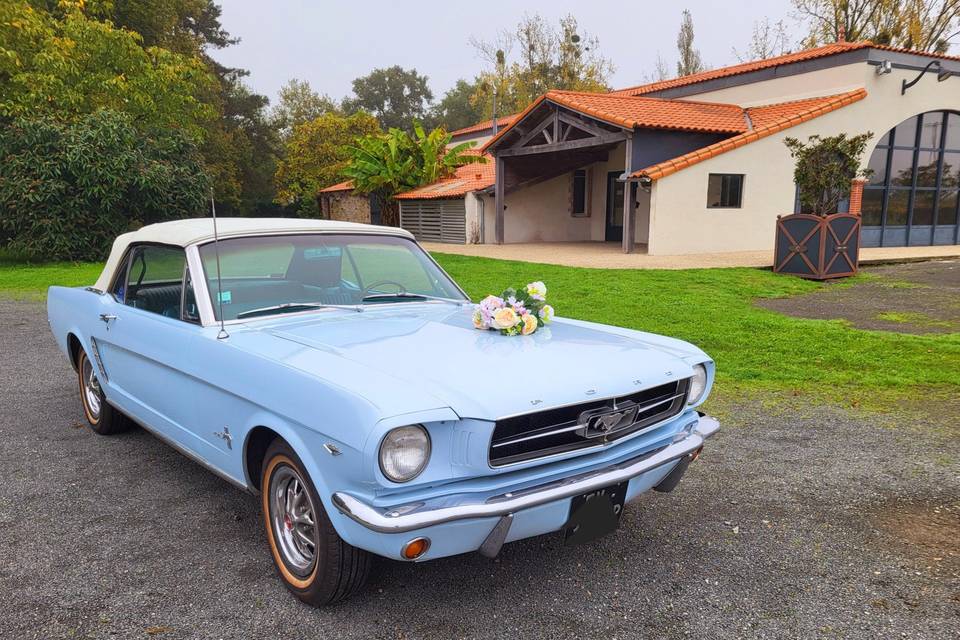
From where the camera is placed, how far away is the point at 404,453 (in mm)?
2297

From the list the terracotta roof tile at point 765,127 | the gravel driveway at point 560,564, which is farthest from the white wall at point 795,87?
the gravel driveway at point 560,564

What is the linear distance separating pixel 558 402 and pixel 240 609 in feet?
4.93

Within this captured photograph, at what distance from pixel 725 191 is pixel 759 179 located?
1051 mm

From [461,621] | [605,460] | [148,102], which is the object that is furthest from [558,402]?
[148,102]

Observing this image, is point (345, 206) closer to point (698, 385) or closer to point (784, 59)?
point (784, 59)

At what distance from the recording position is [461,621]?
2.58 m

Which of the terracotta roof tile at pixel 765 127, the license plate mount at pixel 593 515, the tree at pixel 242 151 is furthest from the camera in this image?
the tree at pixel 242 151

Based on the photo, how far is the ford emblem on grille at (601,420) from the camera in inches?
103

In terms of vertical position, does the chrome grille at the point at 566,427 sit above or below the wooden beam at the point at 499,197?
below

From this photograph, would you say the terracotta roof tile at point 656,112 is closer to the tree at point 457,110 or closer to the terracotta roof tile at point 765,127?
the terracotta roof tile at point 765,127

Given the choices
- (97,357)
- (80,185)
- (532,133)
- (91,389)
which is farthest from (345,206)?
(97,357)

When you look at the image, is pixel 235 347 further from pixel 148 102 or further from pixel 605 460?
pixel 148 102

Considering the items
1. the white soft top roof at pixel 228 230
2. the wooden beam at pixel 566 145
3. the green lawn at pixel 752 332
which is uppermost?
the wooden beam at pixel 566 145

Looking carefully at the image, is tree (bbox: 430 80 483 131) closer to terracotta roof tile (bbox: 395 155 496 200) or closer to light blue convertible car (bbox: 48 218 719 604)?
terracotta roof tile (bbox: 395 155 496 200)
